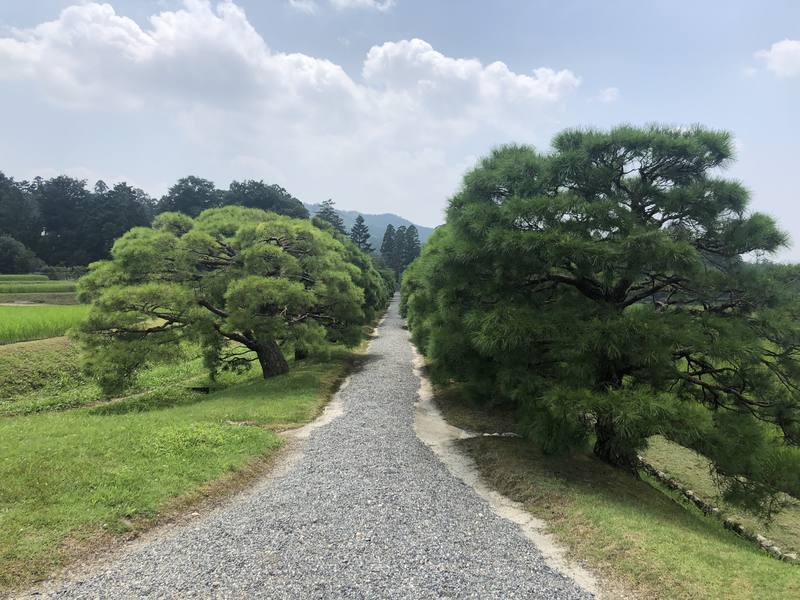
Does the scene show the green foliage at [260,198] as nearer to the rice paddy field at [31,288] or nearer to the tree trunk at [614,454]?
the rice paddy field at [31,288]

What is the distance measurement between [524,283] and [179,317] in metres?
11.6

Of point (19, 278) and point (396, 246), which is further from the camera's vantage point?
point (396, 246)

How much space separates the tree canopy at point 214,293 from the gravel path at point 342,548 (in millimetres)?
7786

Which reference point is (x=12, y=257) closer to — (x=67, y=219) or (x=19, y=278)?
(x=19, y=278)

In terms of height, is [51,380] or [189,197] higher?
[189,197]

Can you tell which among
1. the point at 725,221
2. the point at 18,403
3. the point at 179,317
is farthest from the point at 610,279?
the point at 18,403

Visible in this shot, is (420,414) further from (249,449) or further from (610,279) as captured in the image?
(610,279)

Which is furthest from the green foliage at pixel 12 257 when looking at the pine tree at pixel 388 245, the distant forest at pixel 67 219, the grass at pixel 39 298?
the pine tree at pixel 388 245

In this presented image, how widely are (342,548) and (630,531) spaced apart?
154 inches

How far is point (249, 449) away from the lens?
8.97 metres

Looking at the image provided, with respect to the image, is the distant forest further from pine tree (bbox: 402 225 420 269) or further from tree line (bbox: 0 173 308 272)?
pine tree (bbox: 402 225 420 269)

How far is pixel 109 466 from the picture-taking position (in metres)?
7.25

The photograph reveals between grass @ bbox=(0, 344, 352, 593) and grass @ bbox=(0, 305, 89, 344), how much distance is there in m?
7.91

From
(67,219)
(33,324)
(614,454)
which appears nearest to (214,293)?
(33,324)
